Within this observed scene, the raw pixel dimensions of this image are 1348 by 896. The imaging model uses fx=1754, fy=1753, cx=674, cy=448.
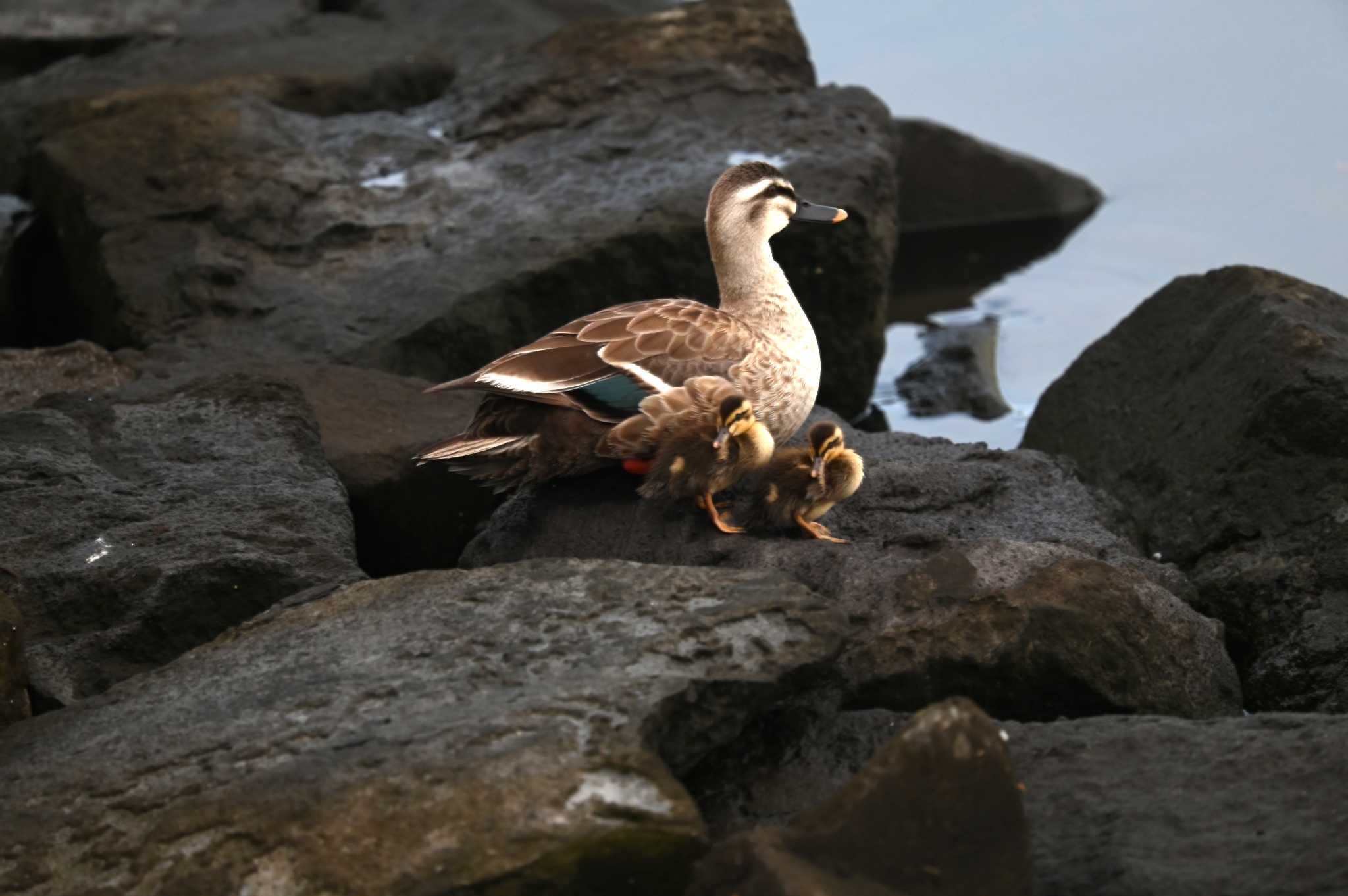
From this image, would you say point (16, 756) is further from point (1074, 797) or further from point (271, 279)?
point (271, 279)

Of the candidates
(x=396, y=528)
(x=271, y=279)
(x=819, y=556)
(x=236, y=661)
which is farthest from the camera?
(x=271, y=279)

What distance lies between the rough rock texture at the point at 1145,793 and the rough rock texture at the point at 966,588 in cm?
36

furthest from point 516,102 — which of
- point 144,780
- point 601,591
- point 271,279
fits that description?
point 144,780

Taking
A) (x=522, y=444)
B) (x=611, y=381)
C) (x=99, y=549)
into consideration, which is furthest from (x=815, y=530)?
(x=99, y=549)

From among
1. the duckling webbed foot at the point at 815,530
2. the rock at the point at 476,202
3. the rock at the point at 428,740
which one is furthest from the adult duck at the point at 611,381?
the rock at the point at 476,202

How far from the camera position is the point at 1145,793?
3895 mm

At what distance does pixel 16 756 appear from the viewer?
4.16 meters

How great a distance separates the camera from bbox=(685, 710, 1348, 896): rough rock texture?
3.57 m

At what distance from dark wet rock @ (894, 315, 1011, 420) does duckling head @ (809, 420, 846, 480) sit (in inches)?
168

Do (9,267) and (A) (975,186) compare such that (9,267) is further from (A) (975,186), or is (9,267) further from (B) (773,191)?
(A) (975,186)

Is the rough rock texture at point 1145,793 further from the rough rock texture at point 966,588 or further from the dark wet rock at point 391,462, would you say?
the dark wet rock at point 391,462

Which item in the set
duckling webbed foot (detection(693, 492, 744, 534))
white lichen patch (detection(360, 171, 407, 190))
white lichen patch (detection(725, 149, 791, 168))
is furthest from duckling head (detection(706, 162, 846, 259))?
white lichen patch (detection(360, 171, 407, 190))

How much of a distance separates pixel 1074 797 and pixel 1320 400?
8.32 feet

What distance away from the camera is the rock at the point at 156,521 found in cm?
511
